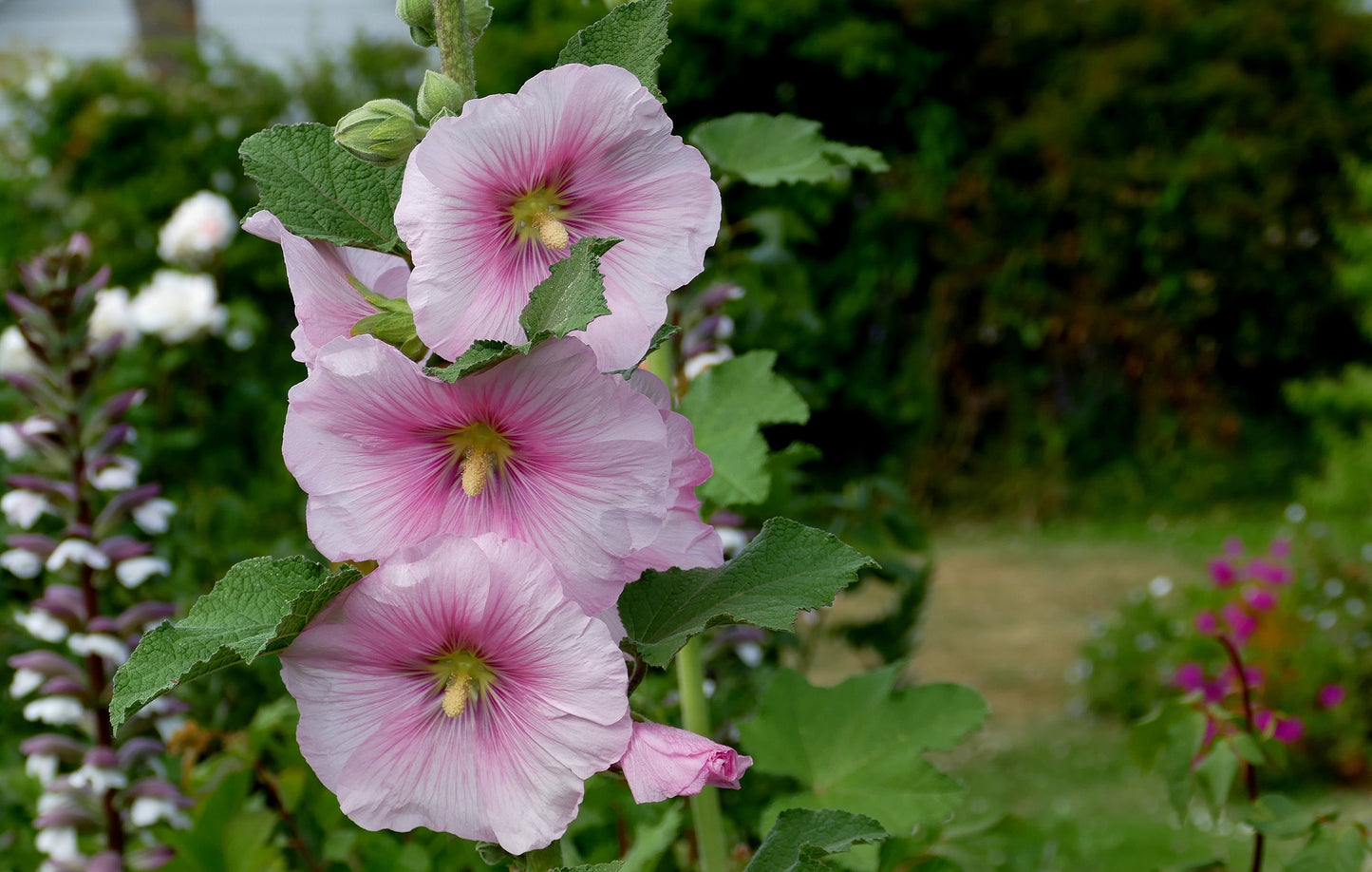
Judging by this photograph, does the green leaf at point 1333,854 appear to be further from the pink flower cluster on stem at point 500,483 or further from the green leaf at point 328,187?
the green leaf at point 328,187

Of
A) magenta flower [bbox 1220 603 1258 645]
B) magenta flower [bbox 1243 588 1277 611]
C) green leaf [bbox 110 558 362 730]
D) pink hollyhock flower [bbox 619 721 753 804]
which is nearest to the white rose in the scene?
magenta flower [bbox 1220 603 1258 645]

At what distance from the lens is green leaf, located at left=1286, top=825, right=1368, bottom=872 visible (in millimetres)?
1146

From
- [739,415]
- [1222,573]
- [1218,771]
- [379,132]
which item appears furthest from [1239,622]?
[379,132]

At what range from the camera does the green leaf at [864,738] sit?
124 cm

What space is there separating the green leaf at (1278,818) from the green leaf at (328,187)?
97cm

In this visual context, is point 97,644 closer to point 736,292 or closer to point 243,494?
point 736,292

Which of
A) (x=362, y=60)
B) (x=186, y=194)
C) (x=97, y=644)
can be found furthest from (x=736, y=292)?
(x=362, y=60)

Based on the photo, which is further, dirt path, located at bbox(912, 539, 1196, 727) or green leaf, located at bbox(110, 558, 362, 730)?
dirt path, located at bbox(912, 539, 1196, 727)

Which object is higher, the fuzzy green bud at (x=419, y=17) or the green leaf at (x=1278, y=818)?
the fuzzy green bud at (x=419, y=17)

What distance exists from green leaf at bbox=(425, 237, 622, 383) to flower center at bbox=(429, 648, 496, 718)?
0.17 meters

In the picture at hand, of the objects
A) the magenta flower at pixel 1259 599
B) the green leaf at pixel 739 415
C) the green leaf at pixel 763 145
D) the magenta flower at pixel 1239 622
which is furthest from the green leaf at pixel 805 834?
the magenta flower at pixel 1259 599

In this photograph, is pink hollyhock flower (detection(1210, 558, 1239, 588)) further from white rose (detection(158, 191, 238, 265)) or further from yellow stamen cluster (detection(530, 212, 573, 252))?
yellow stamen cluster (detection(530, 212, 573, 252))

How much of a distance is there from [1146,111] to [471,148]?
7.26 metres

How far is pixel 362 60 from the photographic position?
23.3 ft
